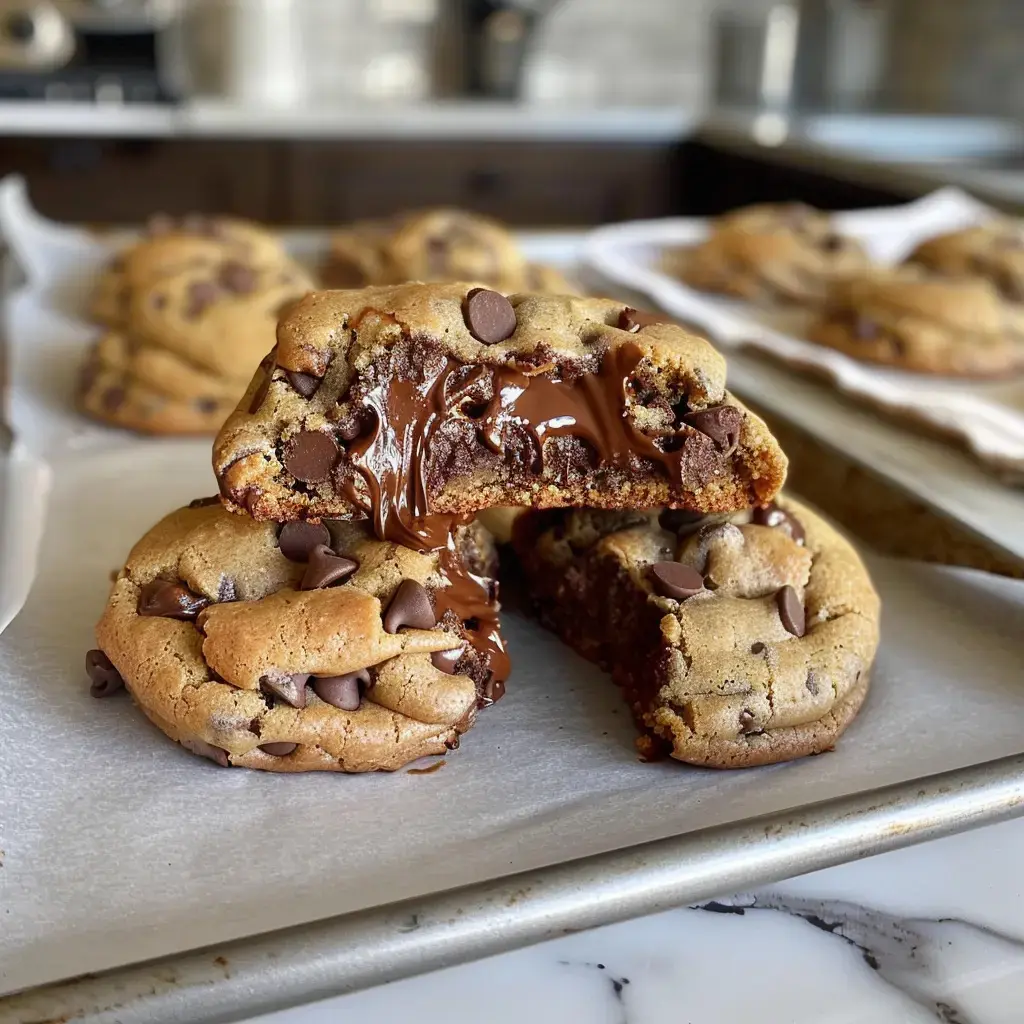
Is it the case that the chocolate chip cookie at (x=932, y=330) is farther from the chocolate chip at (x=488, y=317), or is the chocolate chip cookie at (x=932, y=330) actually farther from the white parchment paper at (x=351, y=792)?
the chocolate chip at (x=488, y=317)

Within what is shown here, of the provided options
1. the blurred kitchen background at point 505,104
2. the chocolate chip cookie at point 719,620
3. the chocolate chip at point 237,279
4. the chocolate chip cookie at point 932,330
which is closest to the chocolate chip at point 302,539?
the chocolate chip cookie at point 719,620

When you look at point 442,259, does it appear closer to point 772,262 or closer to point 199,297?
point 199,297

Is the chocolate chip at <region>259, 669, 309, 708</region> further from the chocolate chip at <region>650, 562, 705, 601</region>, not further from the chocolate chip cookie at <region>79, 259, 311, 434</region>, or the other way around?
the chocolate chip cookie at <region>79, 259, 311, 434</region>

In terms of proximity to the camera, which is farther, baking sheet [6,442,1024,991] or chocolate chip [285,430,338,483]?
chocolate chip [285,430,338,483]

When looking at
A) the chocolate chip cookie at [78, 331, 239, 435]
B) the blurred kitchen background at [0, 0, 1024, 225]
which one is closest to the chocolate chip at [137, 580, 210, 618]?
the chocolate chip cookie at [78, 331, 239, 435]

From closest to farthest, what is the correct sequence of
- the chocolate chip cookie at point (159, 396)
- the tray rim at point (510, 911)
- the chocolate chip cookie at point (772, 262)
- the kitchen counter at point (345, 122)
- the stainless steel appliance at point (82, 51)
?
the tray rim at point (510, 911) → the chocolate chip cookie at point (159, 396) → the chocolate chip cookie at point (772, 262) → the kitchen counter at point (345, 122) → the stainless steel appliance at point (82, 51)

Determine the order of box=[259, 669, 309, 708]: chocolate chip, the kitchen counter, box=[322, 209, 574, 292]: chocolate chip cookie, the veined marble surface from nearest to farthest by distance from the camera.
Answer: the veined marble surface → box=[259, 669, 309, 708]: chocolate chip → box=[322, 209, 574, 292]: chocolate chip cookie → the kitchen counter
